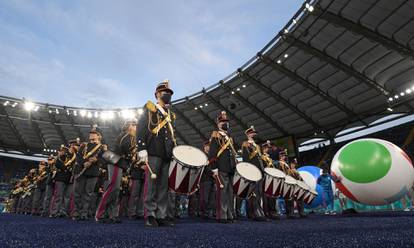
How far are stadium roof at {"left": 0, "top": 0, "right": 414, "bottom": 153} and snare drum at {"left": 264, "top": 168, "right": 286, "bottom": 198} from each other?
417 inches

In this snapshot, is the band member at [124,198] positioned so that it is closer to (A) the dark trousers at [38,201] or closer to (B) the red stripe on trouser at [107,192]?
(B) the red stripe on trouser at [107,192]

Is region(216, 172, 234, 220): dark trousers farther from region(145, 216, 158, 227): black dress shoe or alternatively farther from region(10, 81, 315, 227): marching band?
region(145, 216, 158, 227): black dress shoe

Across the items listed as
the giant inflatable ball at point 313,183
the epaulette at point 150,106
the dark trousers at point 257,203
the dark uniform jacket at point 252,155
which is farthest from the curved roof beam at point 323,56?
the epaulette at point 150,106

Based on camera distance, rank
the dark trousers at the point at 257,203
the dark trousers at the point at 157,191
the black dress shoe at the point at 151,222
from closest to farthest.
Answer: the black dress shoe at the point at 151,222, the dark trousers at the point at 157,191, the dark trousers at the point at 257,203

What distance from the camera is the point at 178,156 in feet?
13.2

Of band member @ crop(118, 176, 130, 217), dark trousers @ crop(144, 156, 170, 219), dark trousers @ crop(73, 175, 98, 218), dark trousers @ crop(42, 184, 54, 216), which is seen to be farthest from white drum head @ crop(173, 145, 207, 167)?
dark trousers @ crop(42, 184, 54, 216)

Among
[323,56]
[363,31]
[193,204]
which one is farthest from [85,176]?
[323,56]

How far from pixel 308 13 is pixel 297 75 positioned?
502 centimetres

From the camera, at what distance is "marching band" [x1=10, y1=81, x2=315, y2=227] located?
13.0 ft

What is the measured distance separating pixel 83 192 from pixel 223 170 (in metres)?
3.32

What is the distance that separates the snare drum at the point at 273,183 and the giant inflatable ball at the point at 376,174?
4.70 feet

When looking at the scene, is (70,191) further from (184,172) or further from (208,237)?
(208,237)

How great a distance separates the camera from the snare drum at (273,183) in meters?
6.11

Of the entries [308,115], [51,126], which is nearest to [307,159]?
[308,115]
